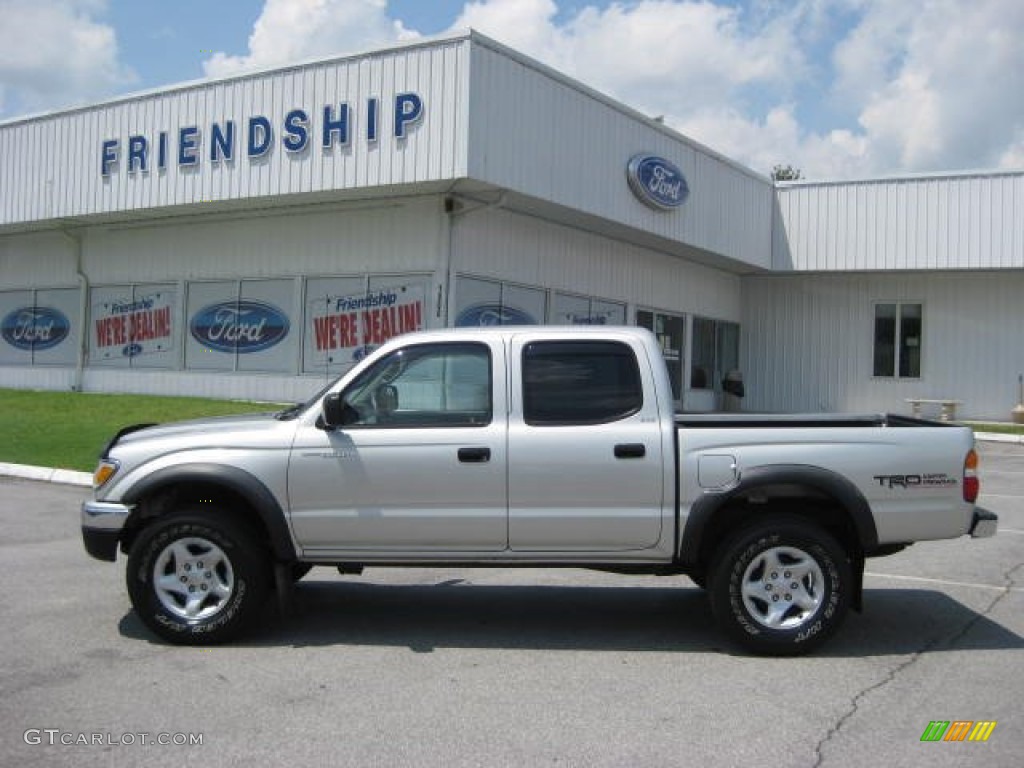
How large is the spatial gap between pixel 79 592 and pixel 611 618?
3760mm

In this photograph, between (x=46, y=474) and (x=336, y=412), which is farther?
(x=46, y=474)

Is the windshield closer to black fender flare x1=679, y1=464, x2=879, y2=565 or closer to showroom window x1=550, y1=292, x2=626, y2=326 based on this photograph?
black fender flare x1=679, y1=464, x2=879, y2=565

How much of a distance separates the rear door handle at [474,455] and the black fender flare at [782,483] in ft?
3.94

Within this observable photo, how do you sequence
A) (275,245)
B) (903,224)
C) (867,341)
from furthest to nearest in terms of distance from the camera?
(867,341), (903,224), (275,245)

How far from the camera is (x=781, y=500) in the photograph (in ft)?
20.1

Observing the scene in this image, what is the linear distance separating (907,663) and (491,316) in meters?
13.6

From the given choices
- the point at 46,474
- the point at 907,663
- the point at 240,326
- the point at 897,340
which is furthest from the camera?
the point at 897,340

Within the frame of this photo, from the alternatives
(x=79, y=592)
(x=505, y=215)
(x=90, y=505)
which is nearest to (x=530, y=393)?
(x=90, y=505)

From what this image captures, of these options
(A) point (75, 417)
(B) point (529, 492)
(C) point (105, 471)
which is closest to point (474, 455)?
(B) point (529, 492)

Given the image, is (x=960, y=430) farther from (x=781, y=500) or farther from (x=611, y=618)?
(x=611, y=618)

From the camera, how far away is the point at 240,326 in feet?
66.5

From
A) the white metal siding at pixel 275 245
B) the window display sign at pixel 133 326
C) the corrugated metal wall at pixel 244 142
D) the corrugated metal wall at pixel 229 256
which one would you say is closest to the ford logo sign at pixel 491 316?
the corrugated metal wall at pixel 229 256

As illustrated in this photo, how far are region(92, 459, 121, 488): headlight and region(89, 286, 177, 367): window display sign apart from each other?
15800 millimetres

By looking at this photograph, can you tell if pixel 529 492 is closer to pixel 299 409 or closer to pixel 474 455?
pixel 474 455
